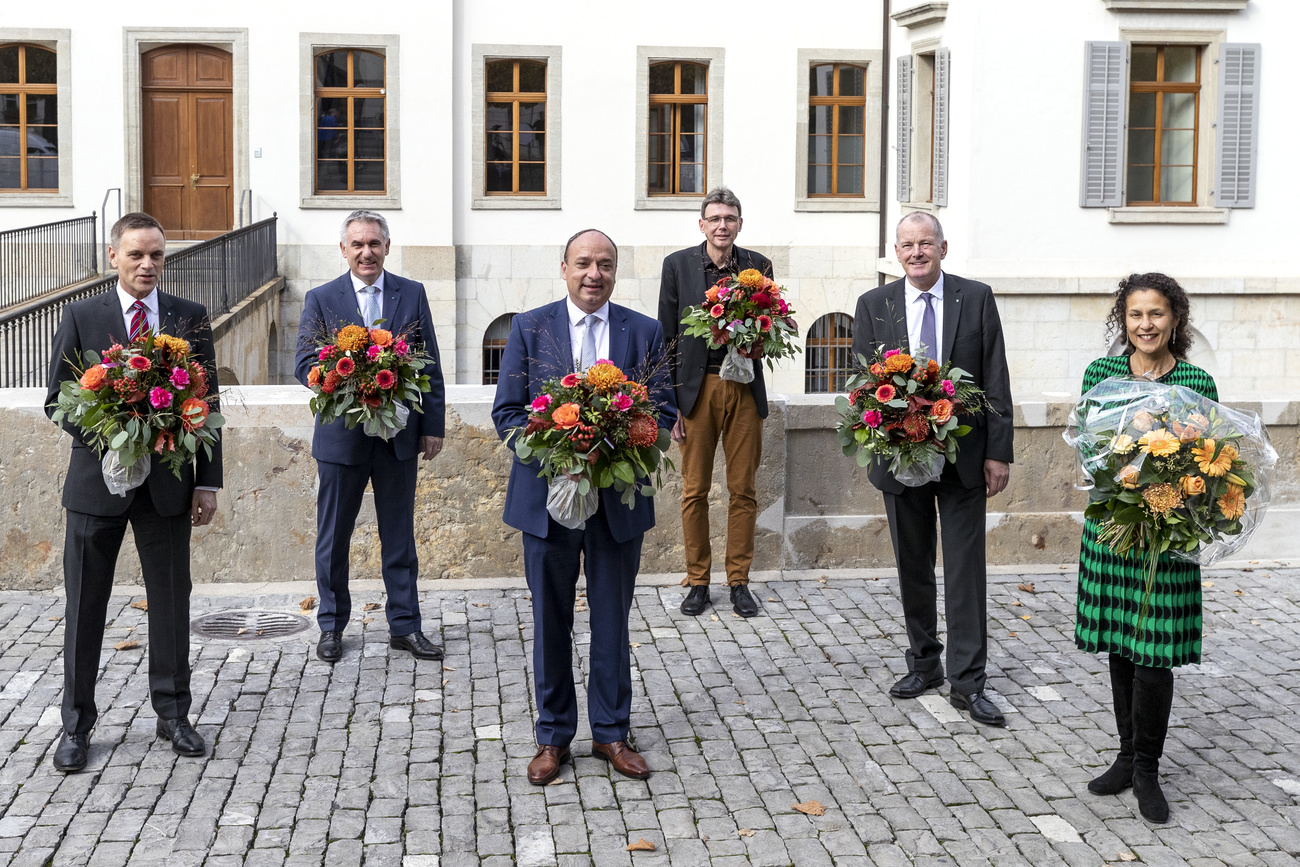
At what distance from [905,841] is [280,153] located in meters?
20.0

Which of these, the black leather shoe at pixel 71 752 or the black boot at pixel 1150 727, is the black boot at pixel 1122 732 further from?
the black leather shoe at pixel 71 752

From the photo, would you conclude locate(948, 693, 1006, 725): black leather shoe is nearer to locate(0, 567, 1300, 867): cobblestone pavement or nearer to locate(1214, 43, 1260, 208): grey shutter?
locate(0, 567, 1300, 867): cobblestone pavement

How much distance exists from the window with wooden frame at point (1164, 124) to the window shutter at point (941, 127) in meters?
2.43

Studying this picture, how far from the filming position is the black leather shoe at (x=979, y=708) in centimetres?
601

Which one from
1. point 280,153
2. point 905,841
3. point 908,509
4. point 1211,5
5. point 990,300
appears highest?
point 1211,5

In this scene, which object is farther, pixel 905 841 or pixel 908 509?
pixel 908 509

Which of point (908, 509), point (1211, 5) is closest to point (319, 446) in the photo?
point (908, 509)

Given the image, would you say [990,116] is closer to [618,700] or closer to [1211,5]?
[1211,5]

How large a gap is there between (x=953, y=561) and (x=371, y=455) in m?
2.67

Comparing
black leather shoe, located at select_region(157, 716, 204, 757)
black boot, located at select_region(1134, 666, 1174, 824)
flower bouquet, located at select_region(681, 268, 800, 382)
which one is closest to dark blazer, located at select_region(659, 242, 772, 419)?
flower bouquet, located at select_region(681, 268, 800, 382)

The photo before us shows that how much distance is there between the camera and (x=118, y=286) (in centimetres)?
568

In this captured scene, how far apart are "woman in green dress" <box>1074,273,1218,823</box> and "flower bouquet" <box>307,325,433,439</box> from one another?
114 inches

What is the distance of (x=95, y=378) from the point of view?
5.16 meters

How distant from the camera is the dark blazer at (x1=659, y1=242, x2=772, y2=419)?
7.61 metres
